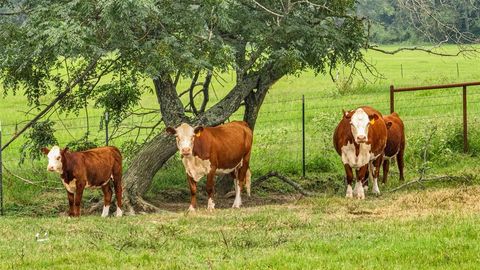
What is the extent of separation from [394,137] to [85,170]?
237 inches

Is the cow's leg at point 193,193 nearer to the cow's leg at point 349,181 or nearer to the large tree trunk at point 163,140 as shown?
Result: the large tree trunk at point 163,140

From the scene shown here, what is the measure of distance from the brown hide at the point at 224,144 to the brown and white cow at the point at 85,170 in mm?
1318

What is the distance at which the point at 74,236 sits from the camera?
11008 millimetres

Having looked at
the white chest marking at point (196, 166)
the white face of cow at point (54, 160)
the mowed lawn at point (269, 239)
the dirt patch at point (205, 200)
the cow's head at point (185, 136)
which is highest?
the cow's head at point (185, 136)

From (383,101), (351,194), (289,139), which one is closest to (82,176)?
(351,194)

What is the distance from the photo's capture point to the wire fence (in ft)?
61.3

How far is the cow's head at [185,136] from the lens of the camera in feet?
48.3

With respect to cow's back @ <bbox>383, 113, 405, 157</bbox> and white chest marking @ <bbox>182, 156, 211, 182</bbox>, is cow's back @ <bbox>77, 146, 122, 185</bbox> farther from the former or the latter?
cow's back @ <bbox>383, 113, 405, 157</bbox>

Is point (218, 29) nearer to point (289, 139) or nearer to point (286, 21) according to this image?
point (286, 21)

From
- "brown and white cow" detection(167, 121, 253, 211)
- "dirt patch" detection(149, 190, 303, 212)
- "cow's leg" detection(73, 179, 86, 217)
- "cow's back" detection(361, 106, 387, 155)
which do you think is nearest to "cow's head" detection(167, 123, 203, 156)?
"brown and white cow" detection(167, 121, 253, 211)

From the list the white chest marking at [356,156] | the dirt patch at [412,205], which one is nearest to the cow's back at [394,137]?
the white chest marking at [356,156]

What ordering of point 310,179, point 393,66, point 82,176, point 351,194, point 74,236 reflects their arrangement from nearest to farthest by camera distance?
point 74,236 < point 82,176 < point 351,194 < point 310,179 < point 393,66

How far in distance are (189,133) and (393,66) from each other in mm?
40104

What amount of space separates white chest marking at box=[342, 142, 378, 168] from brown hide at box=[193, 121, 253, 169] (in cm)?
168
